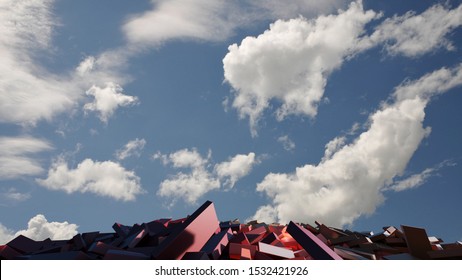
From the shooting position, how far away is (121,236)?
7.98m

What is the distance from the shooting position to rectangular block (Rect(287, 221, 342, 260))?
579cm

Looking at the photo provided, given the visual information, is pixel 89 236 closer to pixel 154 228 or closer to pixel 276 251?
pixel 154 228

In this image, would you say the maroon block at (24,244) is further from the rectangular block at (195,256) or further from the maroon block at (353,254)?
the maroon block at (353,254)

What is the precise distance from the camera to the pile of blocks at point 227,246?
19.3ft

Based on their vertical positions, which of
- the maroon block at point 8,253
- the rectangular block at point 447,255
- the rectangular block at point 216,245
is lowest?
the rectangular block at point 447,255

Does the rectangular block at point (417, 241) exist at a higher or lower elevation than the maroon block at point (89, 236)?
lower

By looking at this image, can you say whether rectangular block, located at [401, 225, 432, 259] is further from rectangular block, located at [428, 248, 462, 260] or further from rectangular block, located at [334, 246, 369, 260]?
rectangular block, located at [334, 246, 369, 260]

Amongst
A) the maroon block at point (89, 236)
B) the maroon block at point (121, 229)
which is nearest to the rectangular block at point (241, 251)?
the maroon block at point (121, 229)

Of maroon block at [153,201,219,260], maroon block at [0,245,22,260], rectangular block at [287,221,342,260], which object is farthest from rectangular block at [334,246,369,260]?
maroon block at [0,245,22,260]

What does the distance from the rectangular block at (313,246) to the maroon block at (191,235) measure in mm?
1329

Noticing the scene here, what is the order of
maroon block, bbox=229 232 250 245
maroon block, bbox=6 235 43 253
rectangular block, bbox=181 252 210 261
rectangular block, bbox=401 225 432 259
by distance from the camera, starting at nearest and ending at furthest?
rectangular block, bbox=181 252 210 261, rectangular block, bbox=401 225 432 259, maroon block, bbox=229 232 250 245, maroon block, bbox=6 235 43 253

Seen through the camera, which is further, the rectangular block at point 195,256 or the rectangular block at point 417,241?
the rectangular block at point 417,241
